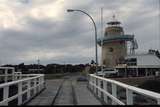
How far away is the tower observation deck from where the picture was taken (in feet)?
333

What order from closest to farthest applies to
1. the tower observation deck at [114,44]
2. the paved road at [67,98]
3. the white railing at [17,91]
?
1. the white railing at [17,91]
2. the paved road at [67,98]
3. the tower observation deck at [114,44]

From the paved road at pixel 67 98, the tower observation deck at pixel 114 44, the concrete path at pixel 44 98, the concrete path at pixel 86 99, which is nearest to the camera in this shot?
the concrete path at pixel 86 99

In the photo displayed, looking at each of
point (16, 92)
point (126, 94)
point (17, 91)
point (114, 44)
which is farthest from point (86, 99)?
point (114, 44)

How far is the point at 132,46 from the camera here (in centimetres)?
10962

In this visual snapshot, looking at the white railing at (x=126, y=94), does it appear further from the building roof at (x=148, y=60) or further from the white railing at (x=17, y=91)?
the building roof at (x=148, y=60)

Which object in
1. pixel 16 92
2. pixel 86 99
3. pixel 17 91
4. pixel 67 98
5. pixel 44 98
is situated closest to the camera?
pixel 17 91

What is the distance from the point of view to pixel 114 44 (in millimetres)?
101750

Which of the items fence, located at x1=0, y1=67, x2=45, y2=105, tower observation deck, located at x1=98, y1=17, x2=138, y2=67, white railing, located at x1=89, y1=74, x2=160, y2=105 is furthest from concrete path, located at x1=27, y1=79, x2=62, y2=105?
tower observation deck, located at x1=98, y1=17, x2=138, y2=67

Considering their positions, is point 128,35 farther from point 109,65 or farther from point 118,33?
point 109,65

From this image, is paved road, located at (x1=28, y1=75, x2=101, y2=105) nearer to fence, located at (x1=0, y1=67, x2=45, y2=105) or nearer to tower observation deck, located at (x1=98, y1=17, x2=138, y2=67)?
fence, located at (x1=0, y1=67, x2=45, y2=105)

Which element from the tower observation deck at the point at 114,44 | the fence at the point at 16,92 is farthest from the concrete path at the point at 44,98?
the tower observation deck at the point at 114,44

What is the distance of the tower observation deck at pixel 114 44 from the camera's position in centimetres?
10138

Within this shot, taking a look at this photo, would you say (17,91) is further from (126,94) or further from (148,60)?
(148,60)

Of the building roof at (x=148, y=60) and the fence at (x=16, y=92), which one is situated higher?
the building roof at (x=148, y=60)
